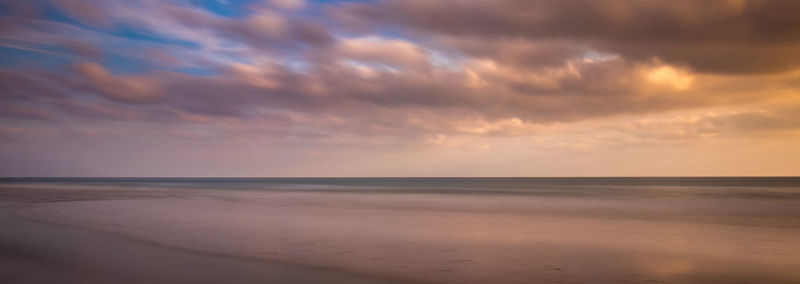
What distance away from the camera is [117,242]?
10875 millimetres

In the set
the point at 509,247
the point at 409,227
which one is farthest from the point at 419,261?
the point at 409,227

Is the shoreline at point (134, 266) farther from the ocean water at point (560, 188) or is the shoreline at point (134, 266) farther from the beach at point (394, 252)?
the ocean water at point (560, 188)

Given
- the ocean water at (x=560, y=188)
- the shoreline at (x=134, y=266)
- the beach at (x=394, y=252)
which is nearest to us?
the shoreline at (x=134, y=266)

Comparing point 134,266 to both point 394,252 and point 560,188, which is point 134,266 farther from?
point 560,188

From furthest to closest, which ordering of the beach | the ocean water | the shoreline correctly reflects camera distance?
the ocean water → the beach → the shoreline

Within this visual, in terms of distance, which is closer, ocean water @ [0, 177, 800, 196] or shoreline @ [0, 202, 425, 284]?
shoreline @ [0, 202, 425, 284]

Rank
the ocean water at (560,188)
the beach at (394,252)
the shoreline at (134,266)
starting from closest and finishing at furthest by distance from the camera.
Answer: the shoreline at (134,266) < the beach at (394,252) < the ocean water at (560,188)

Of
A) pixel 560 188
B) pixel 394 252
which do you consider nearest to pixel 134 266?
pixel 394 252

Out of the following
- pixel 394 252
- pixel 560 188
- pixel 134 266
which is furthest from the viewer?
pixel 560 188

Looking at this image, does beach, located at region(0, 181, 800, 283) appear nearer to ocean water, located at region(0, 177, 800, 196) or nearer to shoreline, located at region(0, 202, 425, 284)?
shoreline, located at region(0, 202, 425, 284)

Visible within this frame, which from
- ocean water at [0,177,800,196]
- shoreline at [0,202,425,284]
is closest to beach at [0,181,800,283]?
shoreline at [0,202,425,284]

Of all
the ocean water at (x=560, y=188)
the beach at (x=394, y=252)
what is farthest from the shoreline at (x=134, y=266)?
the ocean water at (x=560, y=188)

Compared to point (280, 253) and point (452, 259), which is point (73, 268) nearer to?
point (280, 253)

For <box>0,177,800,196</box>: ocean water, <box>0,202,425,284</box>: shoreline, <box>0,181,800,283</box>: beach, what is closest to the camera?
<box>0,202,425,284</box>: shoreline
